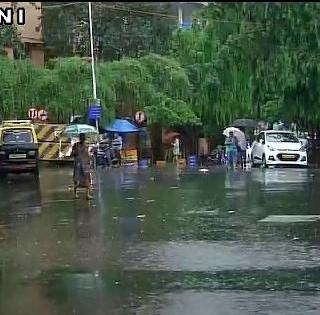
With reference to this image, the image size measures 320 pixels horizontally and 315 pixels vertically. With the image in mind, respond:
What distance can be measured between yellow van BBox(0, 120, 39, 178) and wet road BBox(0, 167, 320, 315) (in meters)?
7.77

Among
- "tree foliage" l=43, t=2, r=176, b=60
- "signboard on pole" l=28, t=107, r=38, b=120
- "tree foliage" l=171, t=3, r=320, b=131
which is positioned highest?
"tree foliage" l=43, t=2, r=176, b=60

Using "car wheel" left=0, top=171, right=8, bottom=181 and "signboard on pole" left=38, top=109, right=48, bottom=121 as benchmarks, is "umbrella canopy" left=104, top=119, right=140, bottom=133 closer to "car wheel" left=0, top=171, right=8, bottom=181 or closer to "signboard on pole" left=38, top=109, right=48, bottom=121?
"signboard on pole" left=38, top=109, right=48, bottom=121

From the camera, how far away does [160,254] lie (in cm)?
1120

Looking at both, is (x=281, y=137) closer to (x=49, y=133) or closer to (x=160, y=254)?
(x=49, y=133)

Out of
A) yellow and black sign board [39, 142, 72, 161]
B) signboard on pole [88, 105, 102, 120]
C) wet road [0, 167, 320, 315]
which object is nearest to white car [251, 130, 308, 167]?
signboard on pole [88, 105, 102, 120]

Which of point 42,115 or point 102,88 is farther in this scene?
point 42,115

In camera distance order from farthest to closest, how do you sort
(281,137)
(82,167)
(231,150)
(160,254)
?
1. (281,137)
2. (231,150)
3. (82,167)
4. (160,254)

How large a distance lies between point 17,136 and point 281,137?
458 inches

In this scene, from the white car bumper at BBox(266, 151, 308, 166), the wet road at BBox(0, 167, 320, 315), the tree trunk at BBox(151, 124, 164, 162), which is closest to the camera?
the wet road at BBox(0, 167, 320, 315)

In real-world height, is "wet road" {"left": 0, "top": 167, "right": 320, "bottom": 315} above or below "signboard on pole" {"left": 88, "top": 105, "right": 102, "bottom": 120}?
below

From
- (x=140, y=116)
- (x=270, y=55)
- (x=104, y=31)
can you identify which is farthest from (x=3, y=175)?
(x=104, y=31)

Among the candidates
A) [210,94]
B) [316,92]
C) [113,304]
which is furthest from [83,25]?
[113,304]

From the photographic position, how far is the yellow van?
28828 mm

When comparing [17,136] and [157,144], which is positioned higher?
[17,136]
